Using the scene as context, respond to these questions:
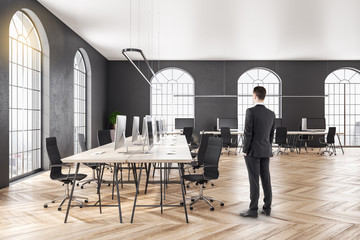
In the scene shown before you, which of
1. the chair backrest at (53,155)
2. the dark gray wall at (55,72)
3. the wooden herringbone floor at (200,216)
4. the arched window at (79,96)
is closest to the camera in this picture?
the wooden herringbone floor at (200,216)

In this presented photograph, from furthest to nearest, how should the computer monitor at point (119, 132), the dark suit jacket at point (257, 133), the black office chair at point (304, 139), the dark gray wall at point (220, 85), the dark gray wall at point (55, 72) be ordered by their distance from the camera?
the dark gray wall at point (220, 85) < the black office chair at point (304, 139) < the dark gray wall at point (55, 72) < the computer monitor at point (119, 132) < the dark suit jacket at point (257, 133)

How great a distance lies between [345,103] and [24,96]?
37.4 ft

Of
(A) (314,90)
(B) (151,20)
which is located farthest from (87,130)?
(A) (314,90)

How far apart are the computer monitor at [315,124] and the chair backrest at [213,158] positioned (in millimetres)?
8062

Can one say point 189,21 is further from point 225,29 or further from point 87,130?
point 87,130

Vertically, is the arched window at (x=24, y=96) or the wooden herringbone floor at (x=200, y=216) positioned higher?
the arched window at (x=24, y=96)

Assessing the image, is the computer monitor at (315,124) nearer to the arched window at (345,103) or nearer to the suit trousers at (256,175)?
the arched window at (345,103)

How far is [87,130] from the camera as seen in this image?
10102 mm

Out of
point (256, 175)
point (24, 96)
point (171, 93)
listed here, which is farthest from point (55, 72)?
point (171, 93)

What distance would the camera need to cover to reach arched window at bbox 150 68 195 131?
493 inches

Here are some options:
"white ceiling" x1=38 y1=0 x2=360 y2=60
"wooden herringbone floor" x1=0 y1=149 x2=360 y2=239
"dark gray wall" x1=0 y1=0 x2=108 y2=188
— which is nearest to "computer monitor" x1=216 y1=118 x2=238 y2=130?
"white ceiling" x1=38 y1=0 x2=360 y2=60

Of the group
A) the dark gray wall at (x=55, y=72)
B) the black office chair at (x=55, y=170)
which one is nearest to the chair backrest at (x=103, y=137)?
the dark gray wall at (x=55, y=72)

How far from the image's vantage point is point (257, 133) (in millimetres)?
3508

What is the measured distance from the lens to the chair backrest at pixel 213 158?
3929mm
